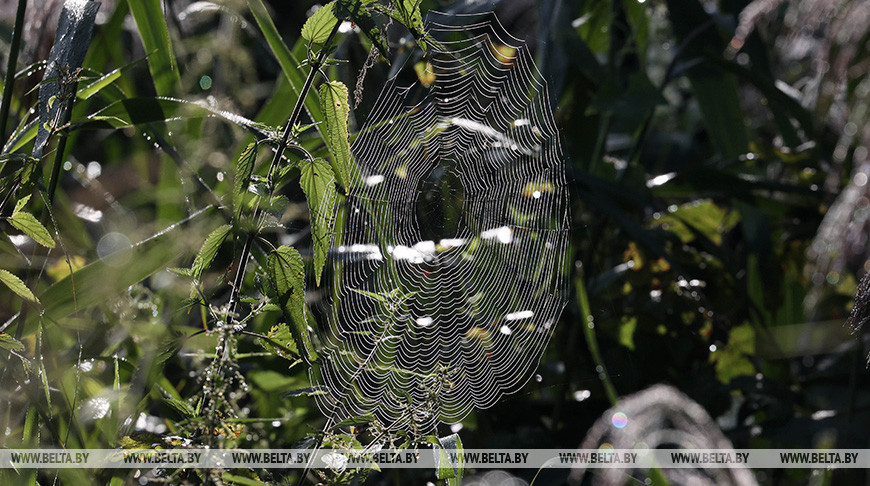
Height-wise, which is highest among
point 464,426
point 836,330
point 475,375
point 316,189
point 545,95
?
point 316,189

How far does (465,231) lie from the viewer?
1349 mm

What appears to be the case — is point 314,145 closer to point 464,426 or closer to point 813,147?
point 464,426

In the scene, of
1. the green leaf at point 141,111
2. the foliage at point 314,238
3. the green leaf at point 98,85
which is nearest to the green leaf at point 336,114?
the foliage at point 314,238

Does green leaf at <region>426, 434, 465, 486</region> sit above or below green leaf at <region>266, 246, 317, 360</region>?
below

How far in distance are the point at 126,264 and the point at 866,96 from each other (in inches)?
33.0

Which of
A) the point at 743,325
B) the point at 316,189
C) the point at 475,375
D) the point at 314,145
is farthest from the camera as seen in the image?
the point at 743,325

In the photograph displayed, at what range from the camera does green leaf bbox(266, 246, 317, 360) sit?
0.65m

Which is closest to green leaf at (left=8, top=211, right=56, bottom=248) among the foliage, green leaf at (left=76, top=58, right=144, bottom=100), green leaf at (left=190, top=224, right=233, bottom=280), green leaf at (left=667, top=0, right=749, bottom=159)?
the foliage

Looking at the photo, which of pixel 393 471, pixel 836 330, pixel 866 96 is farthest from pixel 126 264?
pixel 836 330

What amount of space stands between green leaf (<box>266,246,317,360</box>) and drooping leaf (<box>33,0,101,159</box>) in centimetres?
25

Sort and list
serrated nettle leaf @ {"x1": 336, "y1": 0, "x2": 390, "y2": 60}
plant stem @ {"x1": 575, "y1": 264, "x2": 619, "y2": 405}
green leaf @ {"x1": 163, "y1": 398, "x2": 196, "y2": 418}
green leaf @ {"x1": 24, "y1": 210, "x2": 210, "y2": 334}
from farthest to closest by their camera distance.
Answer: plant stem @ {"x1": 575, "y1": 264, "x2": 619, "y2": 405}, green leaf @ {"x1": 24, "y1": 210, "x2": 210, "y2": 334}, green leaf @ {"x1": 163, "y1": 398, "x2": 196, "y2": 418}, serrated nettle leaf @ {"x1": 336, "y1": 0, "x2": 390, "y2": 60}

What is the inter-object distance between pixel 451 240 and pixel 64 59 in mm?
675

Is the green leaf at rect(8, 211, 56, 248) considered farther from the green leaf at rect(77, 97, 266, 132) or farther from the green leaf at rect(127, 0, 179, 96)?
the green leaf at rect(127, 0, 179, 96)

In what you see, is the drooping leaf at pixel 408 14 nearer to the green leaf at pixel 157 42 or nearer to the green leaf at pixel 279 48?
the green leaf at pixel 279 48
